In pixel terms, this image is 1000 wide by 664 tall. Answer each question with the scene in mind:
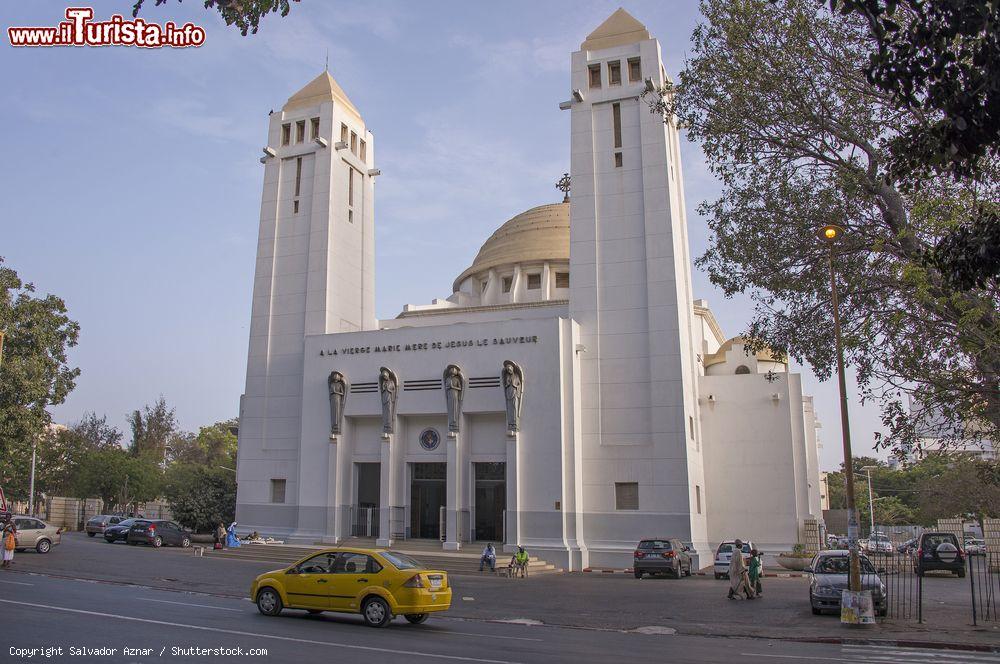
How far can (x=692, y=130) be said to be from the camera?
16344 millimetres

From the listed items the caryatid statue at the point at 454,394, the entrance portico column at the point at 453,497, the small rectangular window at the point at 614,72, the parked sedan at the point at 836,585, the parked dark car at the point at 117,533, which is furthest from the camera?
the parked dark car at the point at 117,533

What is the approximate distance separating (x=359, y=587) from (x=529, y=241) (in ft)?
106

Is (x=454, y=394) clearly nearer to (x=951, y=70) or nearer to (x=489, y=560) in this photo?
(x=489, y=560)

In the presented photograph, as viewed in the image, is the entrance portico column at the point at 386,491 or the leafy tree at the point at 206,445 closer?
the entrance portico column at the point at 386,491

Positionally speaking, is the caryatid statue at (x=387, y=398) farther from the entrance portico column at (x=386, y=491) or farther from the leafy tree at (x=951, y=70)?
the leafy tree at (x=951, y=70)

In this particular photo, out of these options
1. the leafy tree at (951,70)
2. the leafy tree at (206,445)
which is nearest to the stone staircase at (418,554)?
the leafy tree at (951,70)

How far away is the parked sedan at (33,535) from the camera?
90.2ft

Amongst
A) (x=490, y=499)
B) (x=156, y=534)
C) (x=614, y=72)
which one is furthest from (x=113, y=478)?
(x=614, y=72)

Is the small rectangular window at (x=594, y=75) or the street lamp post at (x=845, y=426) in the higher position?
the small rectangular window at (x=594, y=75)

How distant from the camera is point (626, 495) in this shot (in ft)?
104

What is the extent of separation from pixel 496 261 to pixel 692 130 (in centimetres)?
2845

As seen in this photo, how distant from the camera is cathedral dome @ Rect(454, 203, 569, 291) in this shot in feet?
142

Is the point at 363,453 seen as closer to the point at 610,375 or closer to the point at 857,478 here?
the point at 610,375

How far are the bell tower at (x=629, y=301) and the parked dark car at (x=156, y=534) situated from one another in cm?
1863
